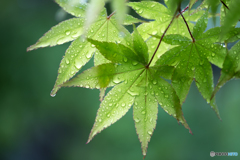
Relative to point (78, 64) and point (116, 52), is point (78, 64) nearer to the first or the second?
point (78, 64)

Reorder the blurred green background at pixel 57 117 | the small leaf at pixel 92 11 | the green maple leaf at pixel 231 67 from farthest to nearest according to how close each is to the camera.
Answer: the blurred green background at pixel 57 117, the green maple leaf at pixel 231 67, the small leaf at pixel 92 11

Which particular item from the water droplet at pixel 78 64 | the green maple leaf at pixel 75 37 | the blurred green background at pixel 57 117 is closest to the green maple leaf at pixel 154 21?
the green maple leaf at pixel 75 37

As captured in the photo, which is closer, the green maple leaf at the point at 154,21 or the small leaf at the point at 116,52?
the small leaf at the point at 116,52

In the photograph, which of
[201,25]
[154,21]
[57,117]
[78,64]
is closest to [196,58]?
[201,25]

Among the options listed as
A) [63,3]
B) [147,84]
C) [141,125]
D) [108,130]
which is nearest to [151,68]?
[147,84]

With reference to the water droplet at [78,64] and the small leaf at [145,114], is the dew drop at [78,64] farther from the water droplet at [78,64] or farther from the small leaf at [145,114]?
the small leaf at [145,114]
